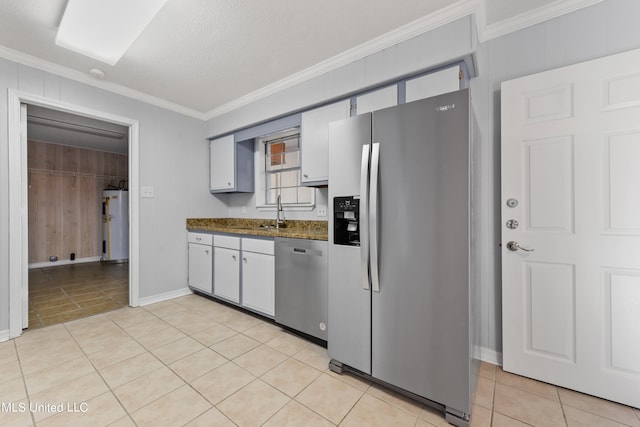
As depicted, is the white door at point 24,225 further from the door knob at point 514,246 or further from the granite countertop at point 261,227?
the door knob at point 514,246

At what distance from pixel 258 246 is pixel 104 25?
2.10 metres

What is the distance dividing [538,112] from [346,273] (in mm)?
1693

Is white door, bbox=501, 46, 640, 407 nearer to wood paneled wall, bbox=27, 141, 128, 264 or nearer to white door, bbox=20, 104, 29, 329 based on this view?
white door, bbox=20, 104, 29, 329

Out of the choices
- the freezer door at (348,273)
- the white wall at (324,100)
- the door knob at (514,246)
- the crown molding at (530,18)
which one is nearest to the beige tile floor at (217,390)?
the freezer door at (348,273)

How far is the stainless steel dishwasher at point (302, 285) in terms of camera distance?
2168mm

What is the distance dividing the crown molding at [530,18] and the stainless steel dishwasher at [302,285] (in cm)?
202

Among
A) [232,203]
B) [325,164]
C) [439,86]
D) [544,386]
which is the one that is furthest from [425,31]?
[232,203]

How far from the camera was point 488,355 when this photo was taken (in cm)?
204

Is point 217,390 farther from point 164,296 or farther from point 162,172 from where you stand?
point 162,172

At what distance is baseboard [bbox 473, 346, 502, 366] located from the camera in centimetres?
199

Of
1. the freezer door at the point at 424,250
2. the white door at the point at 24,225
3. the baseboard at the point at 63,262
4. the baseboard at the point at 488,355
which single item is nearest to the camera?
the freezer door at the point at 424,250

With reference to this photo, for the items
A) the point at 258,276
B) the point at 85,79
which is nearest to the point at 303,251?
the point at 258,276

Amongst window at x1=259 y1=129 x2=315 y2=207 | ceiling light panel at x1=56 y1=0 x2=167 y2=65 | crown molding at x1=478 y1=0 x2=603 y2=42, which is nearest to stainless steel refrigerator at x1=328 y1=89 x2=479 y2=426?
crown molding at x1=478 y1=0 x2=603 y2=42

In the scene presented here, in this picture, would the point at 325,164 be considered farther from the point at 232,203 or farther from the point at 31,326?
the point at 31,326
